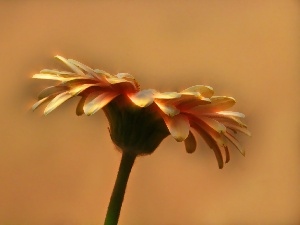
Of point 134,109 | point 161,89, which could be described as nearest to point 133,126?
point 134,109

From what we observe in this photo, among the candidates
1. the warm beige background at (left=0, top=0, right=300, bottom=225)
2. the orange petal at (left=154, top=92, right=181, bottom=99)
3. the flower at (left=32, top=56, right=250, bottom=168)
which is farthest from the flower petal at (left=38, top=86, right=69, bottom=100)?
the warm beige background at (left=0, top=0, right=300, bottom=225)

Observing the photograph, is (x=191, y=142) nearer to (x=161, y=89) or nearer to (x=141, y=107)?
(x=141, y=107)

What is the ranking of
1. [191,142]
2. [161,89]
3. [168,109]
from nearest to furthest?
[168,109]
[191,142]
[161,89]

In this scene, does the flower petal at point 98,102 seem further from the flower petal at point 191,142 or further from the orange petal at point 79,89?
the flower petal at point 191,142

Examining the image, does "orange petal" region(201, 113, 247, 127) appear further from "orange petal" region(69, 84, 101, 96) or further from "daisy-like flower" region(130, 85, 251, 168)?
"orange petal" region(69, 84, 101, 96)

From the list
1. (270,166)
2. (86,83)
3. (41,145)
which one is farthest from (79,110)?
(270,166)

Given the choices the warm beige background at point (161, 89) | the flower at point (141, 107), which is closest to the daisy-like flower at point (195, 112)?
the flower at point (141, 107)
